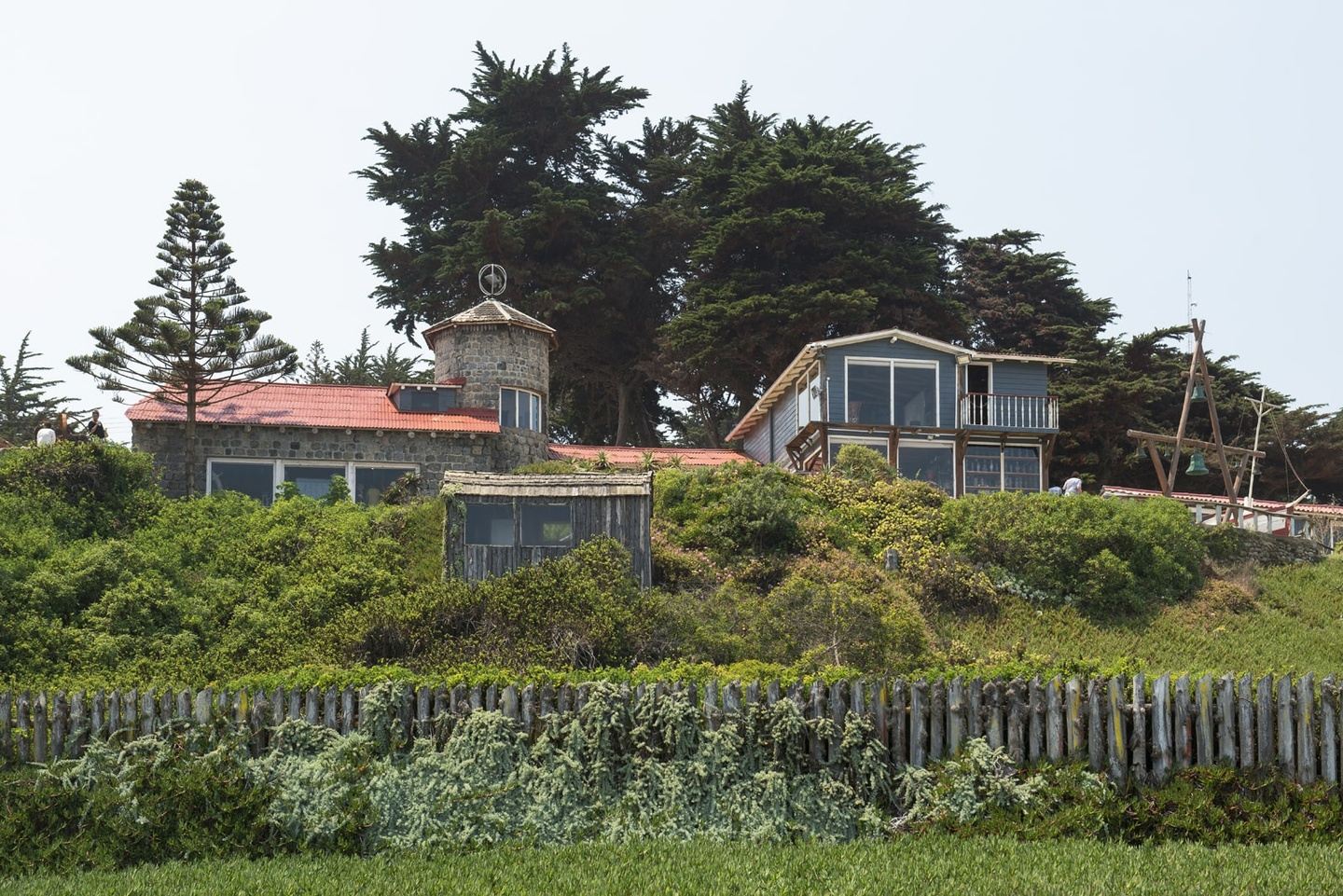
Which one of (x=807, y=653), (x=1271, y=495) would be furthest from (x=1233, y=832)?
(x=1271, y=495)

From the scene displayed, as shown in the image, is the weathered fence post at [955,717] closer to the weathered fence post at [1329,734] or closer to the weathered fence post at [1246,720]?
the weathered fence post at [1246,720]

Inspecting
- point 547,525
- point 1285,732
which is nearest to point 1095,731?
point 1285,732

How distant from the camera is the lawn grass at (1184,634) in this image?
23.2 m

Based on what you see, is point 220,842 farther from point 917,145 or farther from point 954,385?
point 917,145

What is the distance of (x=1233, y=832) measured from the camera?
1186 centimetres

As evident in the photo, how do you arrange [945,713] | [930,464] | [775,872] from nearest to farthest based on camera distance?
[775,872]
[945,713]
[930,464]

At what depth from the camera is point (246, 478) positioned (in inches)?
1304

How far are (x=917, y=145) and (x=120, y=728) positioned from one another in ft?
133

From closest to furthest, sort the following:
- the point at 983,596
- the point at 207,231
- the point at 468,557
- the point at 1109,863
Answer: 1. the point at 1109,863
2. the point at 468,557
3. the point at 983,596
4. the point at 207,231

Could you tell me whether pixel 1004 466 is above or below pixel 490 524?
above

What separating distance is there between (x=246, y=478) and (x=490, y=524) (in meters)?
12.1

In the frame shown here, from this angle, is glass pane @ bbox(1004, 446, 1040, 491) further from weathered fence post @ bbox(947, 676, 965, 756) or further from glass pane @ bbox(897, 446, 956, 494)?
weathered fence post @ bbox(947, 676, 965, 756)

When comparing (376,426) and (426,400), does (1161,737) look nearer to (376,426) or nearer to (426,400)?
(376,426)

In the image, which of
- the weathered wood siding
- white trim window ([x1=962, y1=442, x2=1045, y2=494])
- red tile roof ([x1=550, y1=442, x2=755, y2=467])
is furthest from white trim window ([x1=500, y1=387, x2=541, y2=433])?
the weathered wood siding
